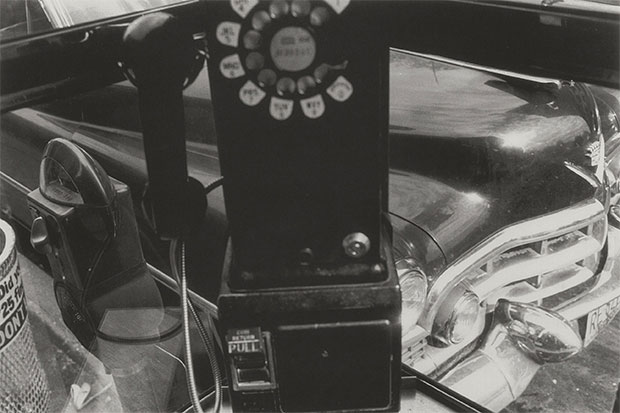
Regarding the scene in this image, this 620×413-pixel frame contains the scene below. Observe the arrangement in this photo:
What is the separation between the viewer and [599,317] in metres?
1.90

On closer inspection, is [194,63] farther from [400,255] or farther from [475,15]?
[400,255]

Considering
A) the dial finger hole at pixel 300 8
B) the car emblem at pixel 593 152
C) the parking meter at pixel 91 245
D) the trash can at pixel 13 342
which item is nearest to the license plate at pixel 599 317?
the car emblem at pixel 593 152

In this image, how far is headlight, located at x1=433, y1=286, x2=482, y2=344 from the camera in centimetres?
155

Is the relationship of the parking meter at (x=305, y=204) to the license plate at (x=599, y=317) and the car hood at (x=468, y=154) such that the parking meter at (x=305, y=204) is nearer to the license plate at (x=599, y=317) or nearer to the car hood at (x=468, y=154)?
the car hood at (x=468, y=154)

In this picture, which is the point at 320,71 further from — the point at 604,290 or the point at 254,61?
the point at 604,290

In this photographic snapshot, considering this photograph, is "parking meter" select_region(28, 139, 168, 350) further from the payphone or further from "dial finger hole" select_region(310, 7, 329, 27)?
"dial finger hole" select_region(310, 7, 329, 27)

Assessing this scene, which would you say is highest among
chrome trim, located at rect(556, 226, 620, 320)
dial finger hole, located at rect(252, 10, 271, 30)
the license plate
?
dial finger hole, located at rect(252, 10, 271, 30)

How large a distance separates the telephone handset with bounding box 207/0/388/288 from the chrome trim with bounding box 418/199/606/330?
0.76m

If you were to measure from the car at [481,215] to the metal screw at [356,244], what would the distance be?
0.69 m

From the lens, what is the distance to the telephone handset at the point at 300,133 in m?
0.70


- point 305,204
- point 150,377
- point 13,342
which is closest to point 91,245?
point 13,342

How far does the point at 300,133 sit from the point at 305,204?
81mm

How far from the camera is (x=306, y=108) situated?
0.73 metres

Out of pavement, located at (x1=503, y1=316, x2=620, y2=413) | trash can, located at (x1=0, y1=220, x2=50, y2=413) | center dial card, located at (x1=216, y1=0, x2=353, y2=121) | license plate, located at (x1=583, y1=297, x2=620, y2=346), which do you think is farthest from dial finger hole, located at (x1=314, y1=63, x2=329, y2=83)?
pavement, located at (x1=503, y1=316, x2=620, y2=413)
